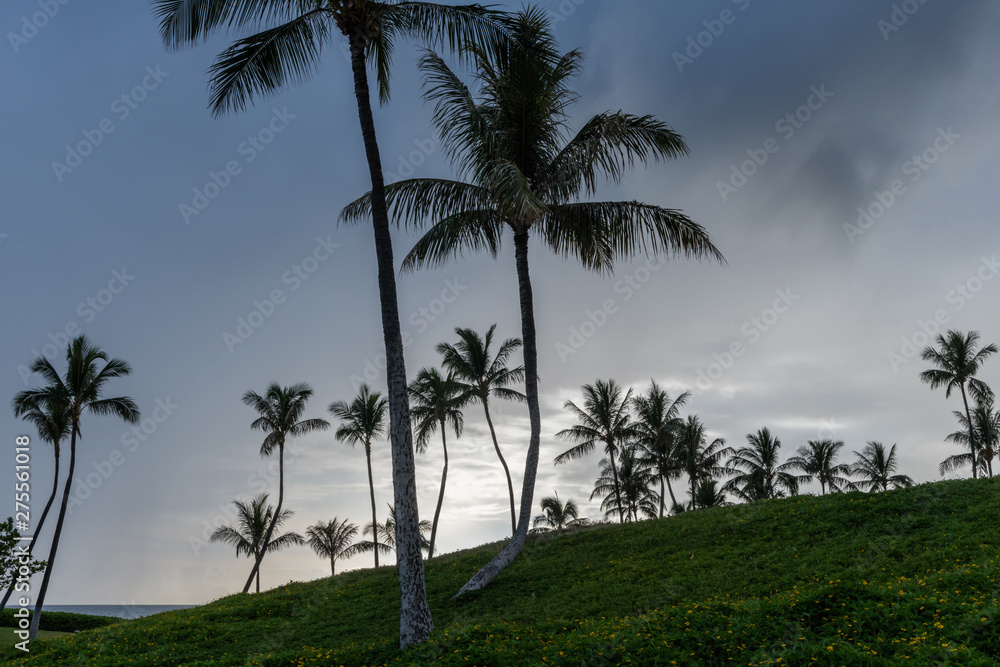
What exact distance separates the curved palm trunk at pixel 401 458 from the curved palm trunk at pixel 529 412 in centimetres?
558

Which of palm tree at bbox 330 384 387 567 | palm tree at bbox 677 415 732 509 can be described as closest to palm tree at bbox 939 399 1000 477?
palm tree at bbox 677 415 732 509

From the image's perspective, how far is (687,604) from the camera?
35.5 feet

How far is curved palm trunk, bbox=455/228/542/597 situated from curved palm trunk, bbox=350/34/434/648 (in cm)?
558

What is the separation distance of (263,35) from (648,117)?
10.00 metres

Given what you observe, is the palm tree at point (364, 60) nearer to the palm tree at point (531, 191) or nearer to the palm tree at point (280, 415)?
the palm tree at point (531, 191)

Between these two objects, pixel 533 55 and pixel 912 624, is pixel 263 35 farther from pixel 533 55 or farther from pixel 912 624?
pixel 912 624

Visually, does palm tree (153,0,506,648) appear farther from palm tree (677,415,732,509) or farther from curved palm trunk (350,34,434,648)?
palm tree (677,415,732,509)

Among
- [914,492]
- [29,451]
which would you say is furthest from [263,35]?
[914,492]

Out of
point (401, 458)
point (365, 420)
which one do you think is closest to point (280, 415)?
point (365, 420)

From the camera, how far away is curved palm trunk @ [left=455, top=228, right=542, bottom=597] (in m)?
17.1

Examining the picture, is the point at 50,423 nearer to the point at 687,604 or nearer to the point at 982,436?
the point at 687,604

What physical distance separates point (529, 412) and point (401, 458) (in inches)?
253

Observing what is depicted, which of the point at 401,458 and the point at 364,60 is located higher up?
the point at 364,60

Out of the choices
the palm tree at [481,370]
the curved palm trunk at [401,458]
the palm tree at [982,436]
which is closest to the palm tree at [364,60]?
the curved palm trunk at [401,458]
